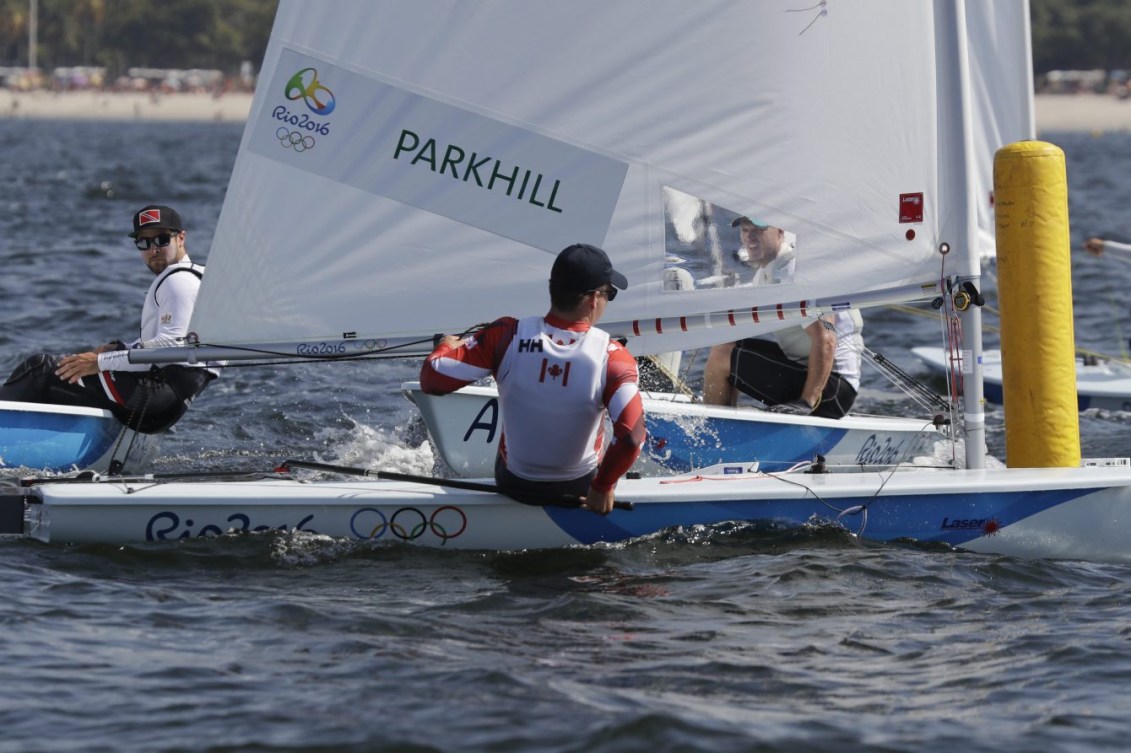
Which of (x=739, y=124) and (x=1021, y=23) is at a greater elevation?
(x=1021, y=23)

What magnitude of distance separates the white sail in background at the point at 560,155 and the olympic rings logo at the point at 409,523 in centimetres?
75

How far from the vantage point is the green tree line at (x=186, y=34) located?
316 ft

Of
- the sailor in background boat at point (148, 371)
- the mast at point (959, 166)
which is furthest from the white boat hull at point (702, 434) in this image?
the mast at point (959, 166)

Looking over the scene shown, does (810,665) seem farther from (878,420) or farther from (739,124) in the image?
(878,420)

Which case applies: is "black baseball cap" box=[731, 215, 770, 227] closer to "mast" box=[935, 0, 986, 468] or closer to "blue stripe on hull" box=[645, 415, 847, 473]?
"mast" box=[935, 0, 986, 468]

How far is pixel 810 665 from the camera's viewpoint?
16.9 feet

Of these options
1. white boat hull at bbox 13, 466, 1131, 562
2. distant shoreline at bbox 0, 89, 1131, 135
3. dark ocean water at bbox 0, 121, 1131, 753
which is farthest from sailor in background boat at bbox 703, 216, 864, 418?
distant shoreline at bbox 0, 89, 1131, 135

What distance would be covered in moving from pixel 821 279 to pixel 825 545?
105 centimetres

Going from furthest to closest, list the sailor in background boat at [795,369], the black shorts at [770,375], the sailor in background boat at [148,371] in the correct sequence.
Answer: the black shorts at [770,375], the sailor in background boat at [795,369], the sailor in background boat at [148,371]

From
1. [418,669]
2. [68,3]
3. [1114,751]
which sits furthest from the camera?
[68,3]

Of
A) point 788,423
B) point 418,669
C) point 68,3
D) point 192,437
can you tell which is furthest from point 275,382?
point 68,3

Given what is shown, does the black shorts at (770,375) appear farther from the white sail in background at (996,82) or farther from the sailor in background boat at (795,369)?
the white sail in background at (996,82)

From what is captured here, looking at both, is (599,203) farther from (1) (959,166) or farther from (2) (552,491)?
(1) (959,166)

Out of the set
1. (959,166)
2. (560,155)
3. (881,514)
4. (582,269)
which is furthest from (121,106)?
(582,269)
